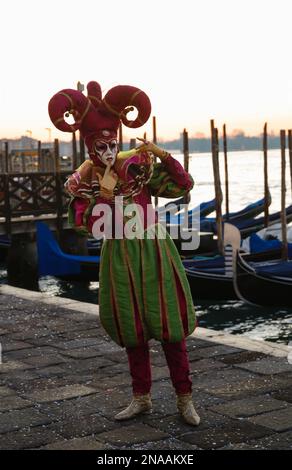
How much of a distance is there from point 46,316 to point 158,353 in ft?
4.87

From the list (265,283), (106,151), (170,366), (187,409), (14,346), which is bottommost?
(265,283)

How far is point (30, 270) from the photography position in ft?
44.5

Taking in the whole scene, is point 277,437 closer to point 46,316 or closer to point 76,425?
point 76,425

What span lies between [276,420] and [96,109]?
1564 mm

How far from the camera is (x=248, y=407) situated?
12.0 ft

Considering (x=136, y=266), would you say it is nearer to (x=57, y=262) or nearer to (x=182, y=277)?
(x=182, y=277)

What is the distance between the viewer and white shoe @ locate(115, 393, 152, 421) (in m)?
3.54

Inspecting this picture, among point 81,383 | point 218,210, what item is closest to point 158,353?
point 81,383

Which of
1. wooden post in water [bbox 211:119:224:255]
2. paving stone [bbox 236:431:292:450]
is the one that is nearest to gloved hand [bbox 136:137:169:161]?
paving stone [bbox 236:431:292:450]

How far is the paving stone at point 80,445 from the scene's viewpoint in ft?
10.5

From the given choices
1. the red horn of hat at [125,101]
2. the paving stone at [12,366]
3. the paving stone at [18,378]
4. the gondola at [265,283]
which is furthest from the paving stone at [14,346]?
the gondola at [265,283]

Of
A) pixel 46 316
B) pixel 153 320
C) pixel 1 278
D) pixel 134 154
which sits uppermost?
pixel 134 154

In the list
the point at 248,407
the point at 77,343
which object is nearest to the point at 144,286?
the point at 248,407

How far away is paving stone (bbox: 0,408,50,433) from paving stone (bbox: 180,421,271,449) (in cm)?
68
